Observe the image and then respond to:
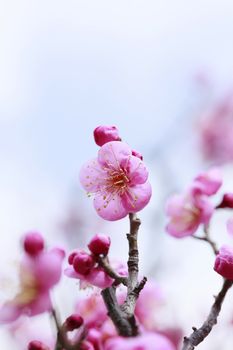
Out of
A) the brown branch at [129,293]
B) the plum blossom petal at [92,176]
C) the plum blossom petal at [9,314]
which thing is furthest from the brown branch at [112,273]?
the plum blossom petal at [92,176]

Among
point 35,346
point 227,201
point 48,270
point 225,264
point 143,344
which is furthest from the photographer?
point 227,201

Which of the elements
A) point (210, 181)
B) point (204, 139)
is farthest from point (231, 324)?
point (204, 139)

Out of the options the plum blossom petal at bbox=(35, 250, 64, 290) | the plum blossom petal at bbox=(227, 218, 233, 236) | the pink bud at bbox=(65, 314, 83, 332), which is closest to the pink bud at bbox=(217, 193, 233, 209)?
the plum blossom petal at bbox=(227, 218, 233, 236)

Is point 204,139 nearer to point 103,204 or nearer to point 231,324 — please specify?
point 231,324

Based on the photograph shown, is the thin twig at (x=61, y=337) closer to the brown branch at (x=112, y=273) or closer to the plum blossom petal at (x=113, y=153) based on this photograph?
the brown branch at (x=112, y=273)

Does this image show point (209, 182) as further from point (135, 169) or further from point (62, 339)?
point (62, 339)

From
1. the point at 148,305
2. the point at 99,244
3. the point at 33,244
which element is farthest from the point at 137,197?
the point at 148,305
